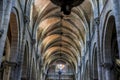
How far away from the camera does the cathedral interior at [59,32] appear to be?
15.3 m

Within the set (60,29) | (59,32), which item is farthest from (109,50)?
(59,32)

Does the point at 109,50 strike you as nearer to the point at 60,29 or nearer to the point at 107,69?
the point at 107,69

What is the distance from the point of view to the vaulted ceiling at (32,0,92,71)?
94.6 feet

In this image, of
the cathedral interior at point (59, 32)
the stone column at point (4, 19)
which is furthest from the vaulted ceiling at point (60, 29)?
the stone column at point (4, 19)

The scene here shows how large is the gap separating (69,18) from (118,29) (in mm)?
19140

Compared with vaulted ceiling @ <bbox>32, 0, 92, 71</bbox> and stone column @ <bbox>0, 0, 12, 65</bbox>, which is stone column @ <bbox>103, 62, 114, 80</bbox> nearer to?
stone column @ <bbox>0, 0, 12, 65</bbox>

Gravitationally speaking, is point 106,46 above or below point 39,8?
below

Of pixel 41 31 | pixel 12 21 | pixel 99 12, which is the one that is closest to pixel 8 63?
pixel 12 21

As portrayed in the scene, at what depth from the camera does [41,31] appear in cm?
3378

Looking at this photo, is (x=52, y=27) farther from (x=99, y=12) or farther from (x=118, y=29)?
(x=118, y=29)

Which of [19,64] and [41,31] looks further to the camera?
[41,31]

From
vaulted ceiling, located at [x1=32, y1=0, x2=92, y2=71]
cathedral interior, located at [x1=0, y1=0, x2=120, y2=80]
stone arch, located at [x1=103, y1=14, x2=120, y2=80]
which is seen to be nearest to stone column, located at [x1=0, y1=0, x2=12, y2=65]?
cathedral interior, located at [x1=0, y1=0, x2=120, y2=80]

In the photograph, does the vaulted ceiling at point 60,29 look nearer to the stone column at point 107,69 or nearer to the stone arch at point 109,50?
the stone arch at point 109,50

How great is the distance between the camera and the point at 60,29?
37.3 meters
